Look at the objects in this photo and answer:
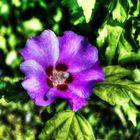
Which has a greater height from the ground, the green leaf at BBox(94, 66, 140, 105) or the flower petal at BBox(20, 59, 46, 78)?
the flower petal at BBox(20, 59, 46, 78)

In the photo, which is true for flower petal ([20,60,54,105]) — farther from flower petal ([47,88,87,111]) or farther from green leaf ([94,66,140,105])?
green leaf ([94,66,140,105])

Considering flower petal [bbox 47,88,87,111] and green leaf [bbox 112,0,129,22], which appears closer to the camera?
flower petal [bbox 47,88,87,111]

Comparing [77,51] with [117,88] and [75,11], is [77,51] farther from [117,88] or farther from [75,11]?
[75,11]

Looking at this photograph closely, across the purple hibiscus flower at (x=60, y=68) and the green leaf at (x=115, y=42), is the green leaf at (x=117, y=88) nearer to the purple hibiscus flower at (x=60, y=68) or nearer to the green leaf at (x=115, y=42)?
the purple hibiscus flower at (x=60, y=68)

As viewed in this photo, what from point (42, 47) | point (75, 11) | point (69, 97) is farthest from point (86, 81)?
point (75, 11)

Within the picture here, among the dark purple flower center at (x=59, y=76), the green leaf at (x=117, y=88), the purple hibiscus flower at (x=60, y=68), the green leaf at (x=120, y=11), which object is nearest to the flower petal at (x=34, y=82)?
the purple hibiscus flower at (x=60, y=68)

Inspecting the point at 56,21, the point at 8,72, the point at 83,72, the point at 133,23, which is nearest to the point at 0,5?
the point at 56,21

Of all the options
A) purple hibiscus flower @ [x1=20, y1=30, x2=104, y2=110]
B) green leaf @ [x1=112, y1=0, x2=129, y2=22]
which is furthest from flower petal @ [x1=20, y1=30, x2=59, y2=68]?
green leaf @ [x1=112, y1=0, x2=129, y2=22]
